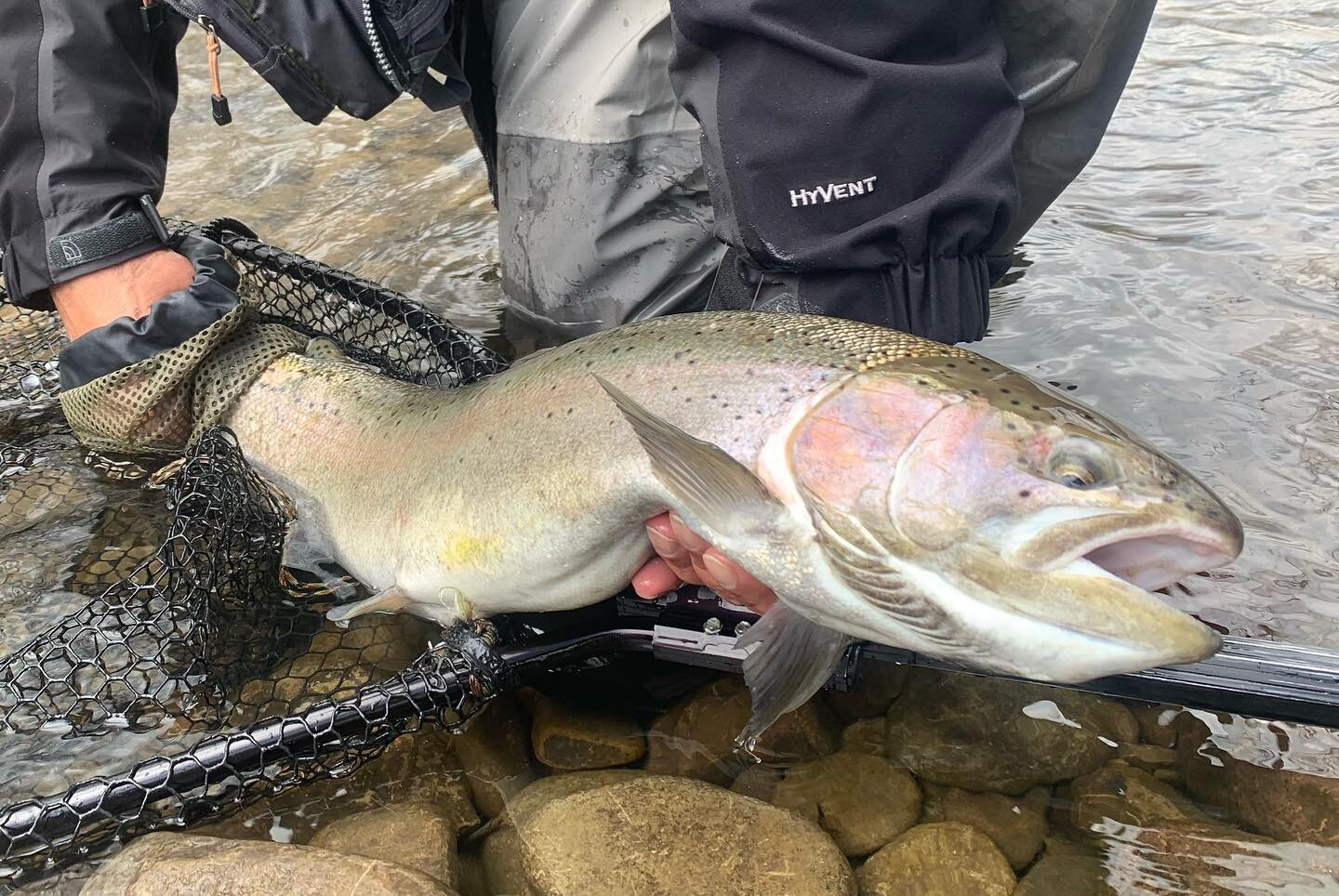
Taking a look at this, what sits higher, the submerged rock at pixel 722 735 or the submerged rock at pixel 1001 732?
the submerged rock at pixel 722 735

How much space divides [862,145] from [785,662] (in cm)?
124

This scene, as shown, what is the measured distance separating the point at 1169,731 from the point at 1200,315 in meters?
2.04

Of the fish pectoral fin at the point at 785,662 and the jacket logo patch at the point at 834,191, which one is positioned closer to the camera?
the fish pectoral fin at the point at 785,662

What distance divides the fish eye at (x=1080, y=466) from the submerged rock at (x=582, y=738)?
119cm

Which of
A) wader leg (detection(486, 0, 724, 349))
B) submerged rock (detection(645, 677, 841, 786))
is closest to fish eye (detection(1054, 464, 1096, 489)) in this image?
submerged rock (detection(645, 677, 841, 786))

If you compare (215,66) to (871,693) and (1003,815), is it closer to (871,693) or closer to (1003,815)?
(871,693)

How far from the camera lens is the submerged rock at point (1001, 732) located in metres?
2.25

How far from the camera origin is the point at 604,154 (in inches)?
132

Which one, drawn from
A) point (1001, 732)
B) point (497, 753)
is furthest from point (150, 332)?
point (1001, 732)

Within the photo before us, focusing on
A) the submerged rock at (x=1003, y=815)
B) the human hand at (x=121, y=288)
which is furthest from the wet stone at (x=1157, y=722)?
the human hand at (x=121, y=288)

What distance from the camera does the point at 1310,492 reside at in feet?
9.54

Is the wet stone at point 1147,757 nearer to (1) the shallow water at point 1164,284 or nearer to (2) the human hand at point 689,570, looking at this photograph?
(1) the shallow water at point 1164,284

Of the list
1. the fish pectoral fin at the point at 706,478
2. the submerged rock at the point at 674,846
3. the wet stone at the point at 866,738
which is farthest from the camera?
the wet stone at the point at 866,738

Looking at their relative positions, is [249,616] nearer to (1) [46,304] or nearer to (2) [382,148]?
(1) [46,304]
